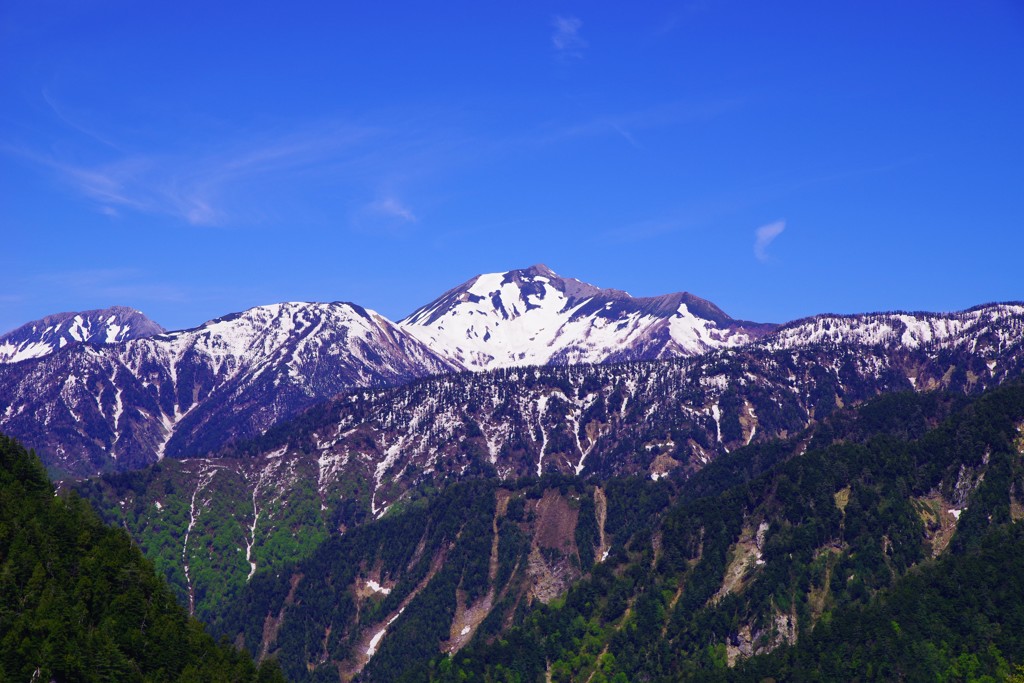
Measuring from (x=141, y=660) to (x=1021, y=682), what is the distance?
128 metres

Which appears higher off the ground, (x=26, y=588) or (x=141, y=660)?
(x=26, y=588)

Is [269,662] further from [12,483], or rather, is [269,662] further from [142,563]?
[12,483]

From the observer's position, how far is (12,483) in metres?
198

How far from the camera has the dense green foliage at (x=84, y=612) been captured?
501 feet

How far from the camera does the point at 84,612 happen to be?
550 feet

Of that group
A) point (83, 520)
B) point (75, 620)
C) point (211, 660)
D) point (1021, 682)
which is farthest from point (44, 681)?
point (1021, 682)

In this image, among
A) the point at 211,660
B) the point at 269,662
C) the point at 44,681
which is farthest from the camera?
the point at 269,662

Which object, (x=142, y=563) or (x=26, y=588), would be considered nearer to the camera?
(x=26, y=588)

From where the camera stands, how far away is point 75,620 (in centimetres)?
16400

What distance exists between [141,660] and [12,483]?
48.3 m

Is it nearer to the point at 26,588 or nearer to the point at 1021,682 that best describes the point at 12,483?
the point at 26,588

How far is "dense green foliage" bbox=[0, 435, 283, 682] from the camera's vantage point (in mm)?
152625

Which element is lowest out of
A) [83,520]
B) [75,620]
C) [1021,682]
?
[1021,682]

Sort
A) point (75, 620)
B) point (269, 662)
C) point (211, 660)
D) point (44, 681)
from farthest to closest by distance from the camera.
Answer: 1. point (269, 662)
2. point (211, 660)
3. point (75, 620)
4. point (44, 681)
